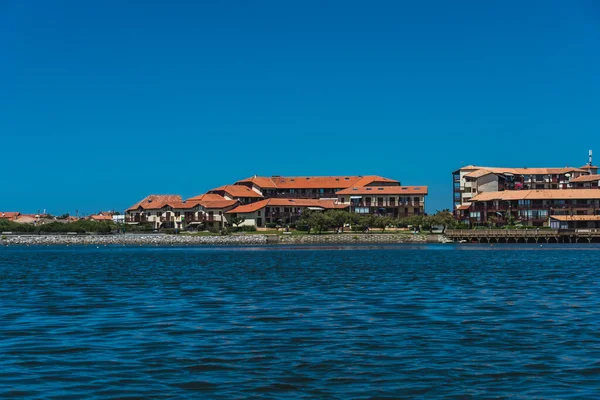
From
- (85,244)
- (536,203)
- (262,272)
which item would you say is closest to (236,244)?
(85,244)

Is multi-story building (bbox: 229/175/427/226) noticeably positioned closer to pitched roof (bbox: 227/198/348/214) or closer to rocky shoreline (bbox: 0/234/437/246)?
pitched roof (bbox: 227/198/348/214)

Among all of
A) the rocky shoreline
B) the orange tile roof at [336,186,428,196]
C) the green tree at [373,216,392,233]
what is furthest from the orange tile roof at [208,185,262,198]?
the green tree at [373,216,392,233]

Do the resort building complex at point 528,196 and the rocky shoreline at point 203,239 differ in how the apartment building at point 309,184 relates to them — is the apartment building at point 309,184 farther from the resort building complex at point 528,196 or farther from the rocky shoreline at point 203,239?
the rocky shoreline at point 203,239

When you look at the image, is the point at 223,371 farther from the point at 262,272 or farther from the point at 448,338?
the point at 262,272

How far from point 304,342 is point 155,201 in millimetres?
150575

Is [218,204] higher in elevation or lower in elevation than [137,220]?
higher

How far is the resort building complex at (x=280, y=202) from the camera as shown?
145 metres

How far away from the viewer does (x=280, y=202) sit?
473 ft

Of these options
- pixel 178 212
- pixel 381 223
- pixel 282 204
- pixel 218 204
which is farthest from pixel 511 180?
pixel 178 212

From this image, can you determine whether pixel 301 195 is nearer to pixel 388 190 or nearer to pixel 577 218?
pixel 388 190

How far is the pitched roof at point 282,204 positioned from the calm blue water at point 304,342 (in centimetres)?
10676

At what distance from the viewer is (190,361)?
55.8 ft

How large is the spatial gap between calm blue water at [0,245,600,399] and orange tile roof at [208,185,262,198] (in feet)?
384

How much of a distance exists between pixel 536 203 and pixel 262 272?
273ft
